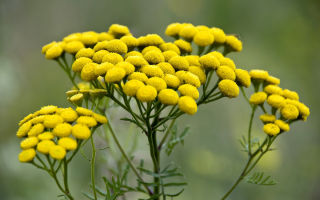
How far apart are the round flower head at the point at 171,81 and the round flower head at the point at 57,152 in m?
0.72

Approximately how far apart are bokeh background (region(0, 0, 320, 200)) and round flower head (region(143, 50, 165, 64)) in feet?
8.57

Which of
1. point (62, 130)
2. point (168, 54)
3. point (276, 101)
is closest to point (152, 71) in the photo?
point (168, 54)

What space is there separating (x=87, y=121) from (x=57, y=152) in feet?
0.83

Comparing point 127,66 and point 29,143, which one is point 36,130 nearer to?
point 29,143

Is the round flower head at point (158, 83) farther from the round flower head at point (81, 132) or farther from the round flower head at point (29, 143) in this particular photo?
the round flower head at point (29, 143)

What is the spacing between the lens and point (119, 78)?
197cm

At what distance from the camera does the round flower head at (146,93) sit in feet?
6.24

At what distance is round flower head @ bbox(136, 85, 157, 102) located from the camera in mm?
1903

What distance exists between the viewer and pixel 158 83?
1.99m

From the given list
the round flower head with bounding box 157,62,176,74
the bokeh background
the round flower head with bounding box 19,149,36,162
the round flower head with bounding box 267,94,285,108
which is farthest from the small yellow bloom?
the bokeh background

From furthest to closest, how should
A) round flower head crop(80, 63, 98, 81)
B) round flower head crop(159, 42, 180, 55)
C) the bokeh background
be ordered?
the bokeh background → round flower head crop(159, 42, 180, 55) → round flower head crop(80, 63, 98, 81)

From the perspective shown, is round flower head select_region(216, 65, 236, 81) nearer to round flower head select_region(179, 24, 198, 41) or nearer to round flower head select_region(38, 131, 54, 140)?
round flower head select_region(179, 24, 198, 41)

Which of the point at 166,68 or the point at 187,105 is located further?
the point at 166,68

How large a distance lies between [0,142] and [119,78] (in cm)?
386
